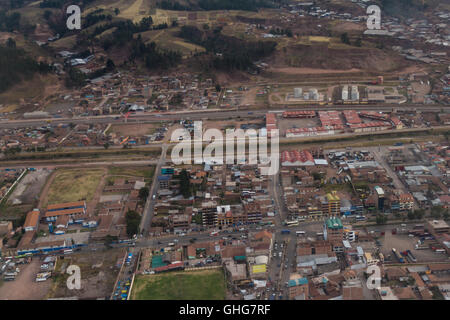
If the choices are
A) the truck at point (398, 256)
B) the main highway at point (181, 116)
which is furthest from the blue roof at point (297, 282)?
the main highway at point (181, 116)

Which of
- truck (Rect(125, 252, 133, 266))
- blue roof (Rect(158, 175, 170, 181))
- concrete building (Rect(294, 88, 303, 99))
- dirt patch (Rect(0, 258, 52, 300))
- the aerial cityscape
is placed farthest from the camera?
concrete building (Rect(294, 88, 303, 99))

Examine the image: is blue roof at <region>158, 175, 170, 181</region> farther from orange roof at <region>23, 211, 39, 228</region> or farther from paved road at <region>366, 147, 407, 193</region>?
paved road at <region>366, 147, 407, 193</region>

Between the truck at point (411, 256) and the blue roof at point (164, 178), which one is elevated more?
the blue roof at point (164, 178)

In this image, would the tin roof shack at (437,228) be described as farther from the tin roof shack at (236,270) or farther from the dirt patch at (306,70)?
the dirt patch at (306,70)

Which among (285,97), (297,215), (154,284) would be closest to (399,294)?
(297,215)

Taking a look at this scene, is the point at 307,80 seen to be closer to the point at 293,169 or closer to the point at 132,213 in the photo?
the point at 293,169

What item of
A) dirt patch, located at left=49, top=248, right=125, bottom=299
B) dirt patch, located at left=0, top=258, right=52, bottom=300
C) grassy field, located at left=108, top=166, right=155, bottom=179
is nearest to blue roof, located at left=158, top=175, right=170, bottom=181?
grassy field, located at left=108, top=166, right=155, bottom=179
